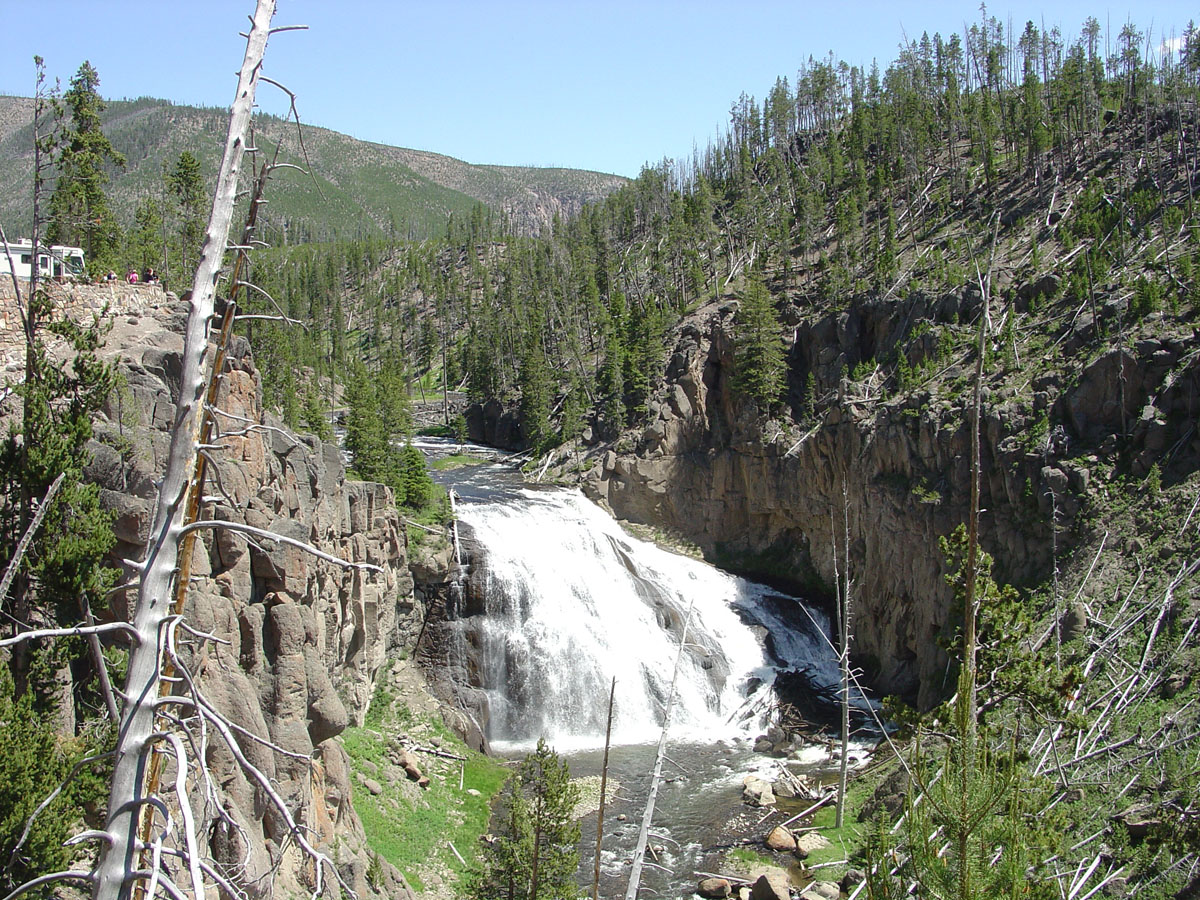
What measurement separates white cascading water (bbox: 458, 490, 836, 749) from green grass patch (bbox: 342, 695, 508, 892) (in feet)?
15.8

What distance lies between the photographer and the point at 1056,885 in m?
12.1

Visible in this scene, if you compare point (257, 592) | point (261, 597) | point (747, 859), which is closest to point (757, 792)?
point (747, 859)

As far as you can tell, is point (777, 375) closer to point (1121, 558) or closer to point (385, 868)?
point (1121, 558)

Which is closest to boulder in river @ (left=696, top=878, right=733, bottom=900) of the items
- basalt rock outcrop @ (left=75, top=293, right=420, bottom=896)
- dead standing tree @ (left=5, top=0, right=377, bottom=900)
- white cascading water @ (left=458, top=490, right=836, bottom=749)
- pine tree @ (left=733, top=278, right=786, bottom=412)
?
basalt rock outcrop @ (left=75, top=293, right=420, bottom=896)

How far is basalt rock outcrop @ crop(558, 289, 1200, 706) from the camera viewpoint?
3828 cm

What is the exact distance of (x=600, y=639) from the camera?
43.0 m

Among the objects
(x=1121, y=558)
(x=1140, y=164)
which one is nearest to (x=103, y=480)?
(x=1121, y=558)

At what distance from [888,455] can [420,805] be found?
1153 inches

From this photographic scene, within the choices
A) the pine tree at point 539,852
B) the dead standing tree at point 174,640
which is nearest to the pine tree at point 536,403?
the pine tree at point 539,852

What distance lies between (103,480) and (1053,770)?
20362 mm

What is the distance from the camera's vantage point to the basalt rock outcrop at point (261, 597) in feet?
59.0

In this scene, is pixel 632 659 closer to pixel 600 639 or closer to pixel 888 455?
pixel 600 639

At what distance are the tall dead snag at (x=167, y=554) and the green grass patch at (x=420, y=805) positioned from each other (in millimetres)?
24941

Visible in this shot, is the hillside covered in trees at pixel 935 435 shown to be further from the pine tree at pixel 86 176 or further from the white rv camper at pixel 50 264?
the pine tree at pixel 86 176
